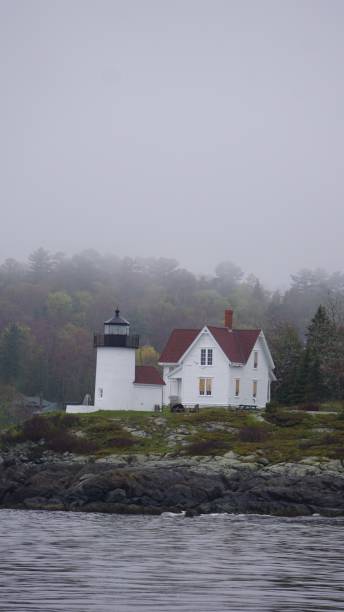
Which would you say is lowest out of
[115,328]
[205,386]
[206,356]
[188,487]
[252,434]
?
[188,487]

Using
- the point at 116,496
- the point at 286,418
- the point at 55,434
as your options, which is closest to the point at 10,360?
Answer: the point at 55,434

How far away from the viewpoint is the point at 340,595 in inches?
975

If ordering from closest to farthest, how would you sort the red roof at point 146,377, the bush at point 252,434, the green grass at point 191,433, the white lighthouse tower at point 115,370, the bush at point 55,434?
the green grass at point 191,433 < the bush at point 55,434 < the bush at point 252,434 < the white lighthouse tower at point 115,370 < the red roof at point 146,377

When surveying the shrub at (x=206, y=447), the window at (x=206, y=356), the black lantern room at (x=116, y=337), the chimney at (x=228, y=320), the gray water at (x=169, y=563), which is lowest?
the gray water at (x=169, y=563)

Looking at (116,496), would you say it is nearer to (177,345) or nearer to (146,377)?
(146,377)

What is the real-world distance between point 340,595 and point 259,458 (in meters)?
27.1

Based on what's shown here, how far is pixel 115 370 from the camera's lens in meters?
67.0

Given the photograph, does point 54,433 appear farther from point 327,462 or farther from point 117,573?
point 117,573

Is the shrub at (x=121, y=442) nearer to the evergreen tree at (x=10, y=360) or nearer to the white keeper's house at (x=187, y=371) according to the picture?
the white keeper's house at (x=187, y=371)

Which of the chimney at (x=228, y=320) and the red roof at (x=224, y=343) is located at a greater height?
the chimney at (x=228, y=320)

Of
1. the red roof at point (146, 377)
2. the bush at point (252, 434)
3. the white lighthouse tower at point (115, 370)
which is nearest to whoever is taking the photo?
the bush at point (252, 434)

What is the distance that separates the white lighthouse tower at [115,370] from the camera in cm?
6700

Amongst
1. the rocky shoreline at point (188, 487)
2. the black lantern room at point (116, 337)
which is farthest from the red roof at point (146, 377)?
the rocky shoreline at point (188, 487)

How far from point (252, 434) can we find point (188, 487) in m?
11.0
